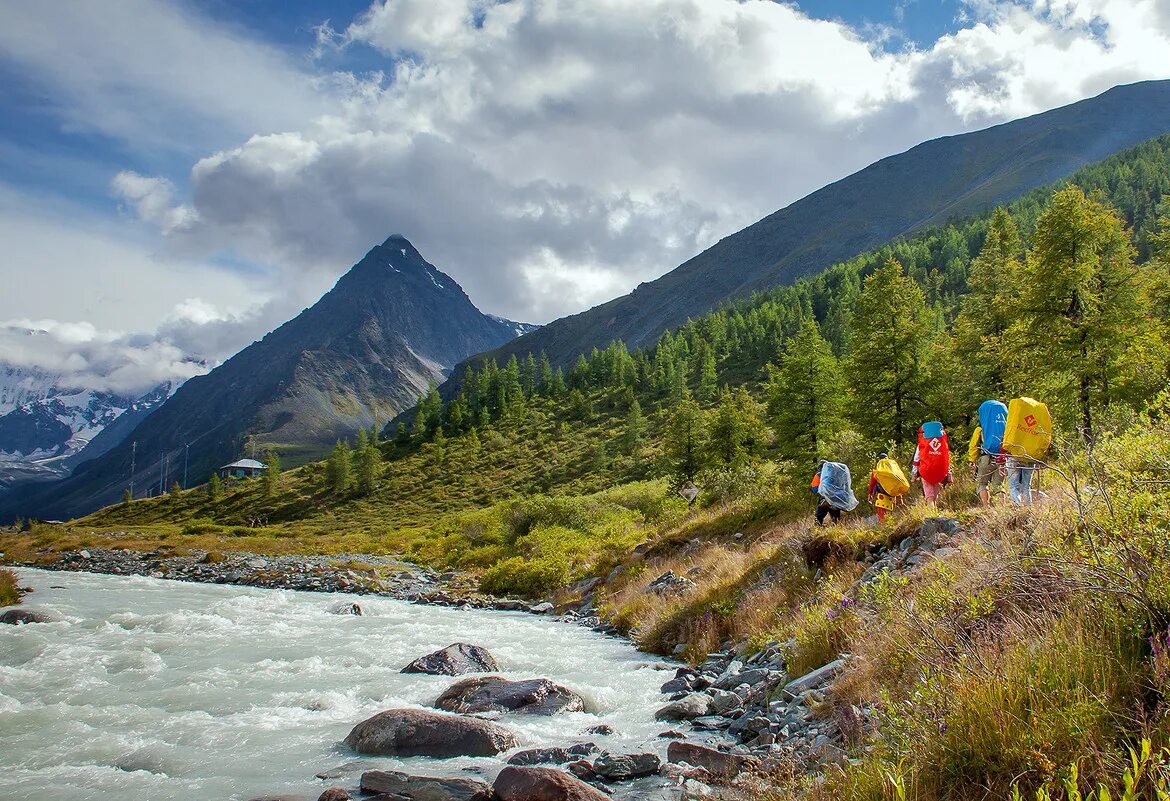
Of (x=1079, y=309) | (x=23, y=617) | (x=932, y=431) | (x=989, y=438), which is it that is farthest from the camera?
(x=1079, y=309)

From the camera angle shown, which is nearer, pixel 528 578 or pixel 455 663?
pixel 455 663

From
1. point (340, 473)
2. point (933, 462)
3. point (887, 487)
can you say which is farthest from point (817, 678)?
point (340, 473)

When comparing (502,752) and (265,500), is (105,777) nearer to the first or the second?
(502,752)

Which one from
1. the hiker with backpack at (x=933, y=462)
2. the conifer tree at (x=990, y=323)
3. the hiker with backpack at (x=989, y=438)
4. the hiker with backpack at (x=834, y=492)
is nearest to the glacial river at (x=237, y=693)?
the hiker with backpack at (x=834, y=492)

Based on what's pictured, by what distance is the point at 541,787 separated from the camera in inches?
247

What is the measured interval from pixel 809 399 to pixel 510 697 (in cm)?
2685

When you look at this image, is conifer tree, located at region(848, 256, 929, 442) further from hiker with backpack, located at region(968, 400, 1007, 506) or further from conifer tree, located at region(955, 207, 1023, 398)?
hiker with backpack, located at region(968, 400, 1007, 506)

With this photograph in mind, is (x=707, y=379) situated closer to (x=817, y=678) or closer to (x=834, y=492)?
(x=834, y=492)

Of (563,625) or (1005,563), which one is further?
(563,625)

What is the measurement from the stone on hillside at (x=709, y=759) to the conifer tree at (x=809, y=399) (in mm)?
26675

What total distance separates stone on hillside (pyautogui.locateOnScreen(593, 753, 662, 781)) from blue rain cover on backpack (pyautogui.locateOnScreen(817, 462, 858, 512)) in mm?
9344

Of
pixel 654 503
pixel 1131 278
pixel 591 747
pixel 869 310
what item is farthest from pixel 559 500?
pixel 591 747

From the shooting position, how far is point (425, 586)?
32.4 meters

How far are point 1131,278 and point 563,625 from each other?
921 inches
